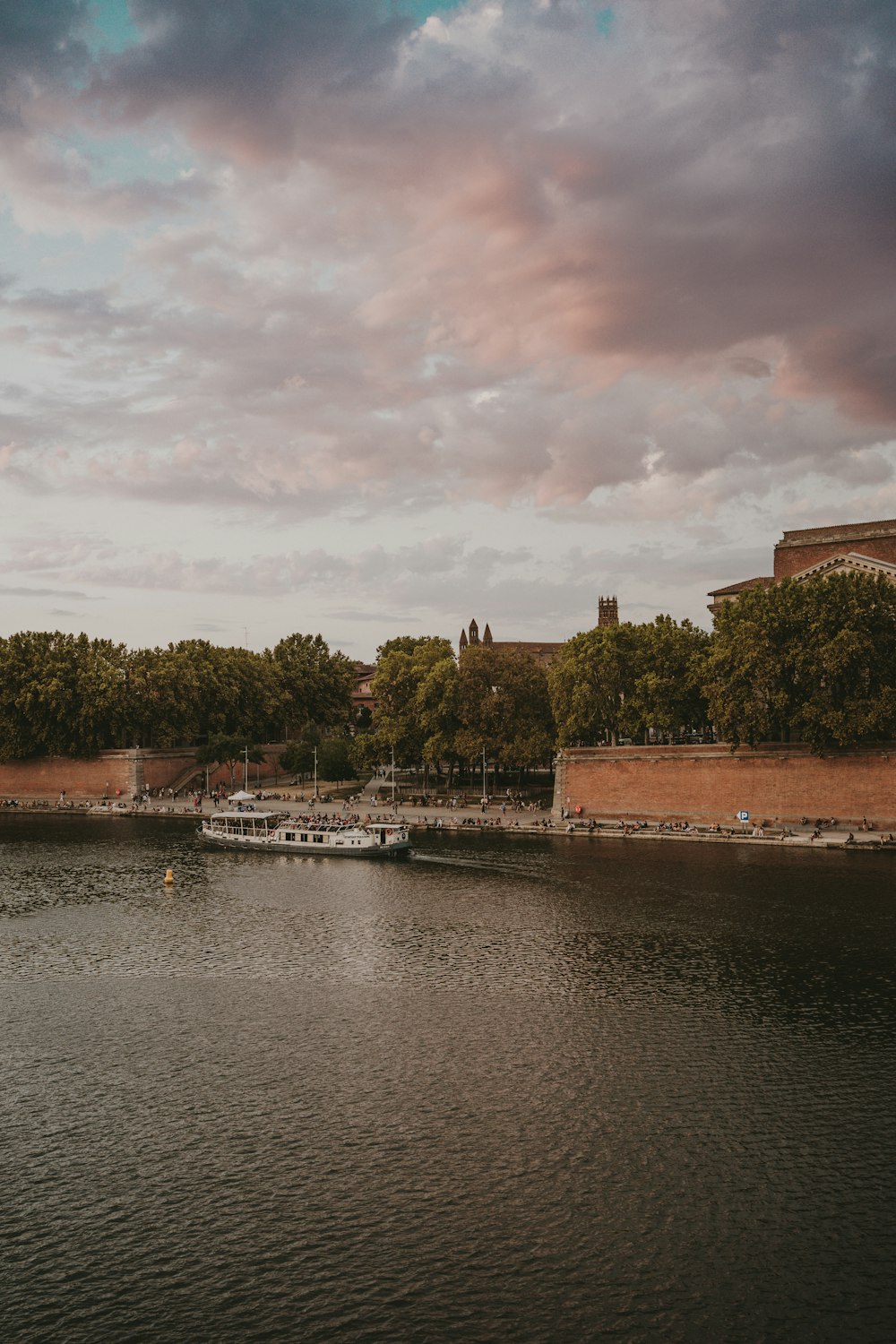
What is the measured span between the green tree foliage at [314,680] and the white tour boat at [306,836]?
165ft

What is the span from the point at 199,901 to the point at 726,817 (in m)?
40.1

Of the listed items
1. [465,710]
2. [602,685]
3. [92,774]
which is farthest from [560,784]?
[92,774]

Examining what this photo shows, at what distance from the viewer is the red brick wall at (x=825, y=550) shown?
92125 millimetres

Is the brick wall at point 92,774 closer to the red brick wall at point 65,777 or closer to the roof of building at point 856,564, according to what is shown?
the red brick wall at point 65,777

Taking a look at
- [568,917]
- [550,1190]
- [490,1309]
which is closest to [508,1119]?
[550,1190]

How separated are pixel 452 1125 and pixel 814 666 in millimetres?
50059

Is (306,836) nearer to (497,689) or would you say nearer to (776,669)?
(497,689)

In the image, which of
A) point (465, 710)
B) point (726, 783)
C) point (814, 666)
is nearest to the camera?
point (814, 666)

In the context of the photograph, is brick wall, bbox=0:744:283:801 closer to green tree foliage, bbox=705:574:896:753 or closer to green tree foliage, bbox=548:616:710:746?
green tree foliage, bbox=548:616:710:746

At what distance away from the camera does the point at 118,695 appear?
345ft

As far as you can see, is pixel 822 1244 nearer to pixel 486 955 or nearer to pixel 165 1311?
pixel 165 1311

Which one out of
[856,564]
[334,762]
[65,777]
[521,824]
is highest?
[856,564]

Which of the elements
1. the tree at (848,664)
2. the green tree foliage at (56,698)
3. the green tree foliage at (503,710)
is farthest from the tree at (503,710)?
the green tree foliage at (56,698)

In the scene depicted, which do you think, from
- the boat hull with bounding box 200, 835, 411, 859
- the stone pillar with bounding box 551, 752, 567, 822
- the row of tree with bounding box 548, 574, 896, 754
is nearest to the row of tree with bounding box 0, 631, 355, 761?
the boat hull with bounding box 200, 835, 411, 859
